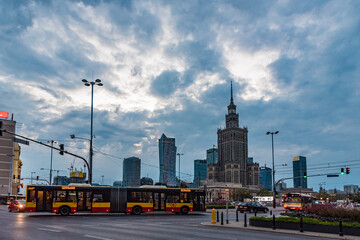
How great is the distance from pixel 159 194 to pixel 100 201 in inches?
239

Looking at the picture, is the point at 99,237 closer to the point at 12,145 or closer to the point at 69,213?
the point at 69,213

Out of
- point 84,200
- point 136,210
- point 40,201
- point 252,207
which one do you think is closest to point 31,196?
point 40,201

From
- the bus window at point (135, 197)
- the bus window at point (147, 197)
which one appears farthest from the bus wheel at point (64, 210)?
the bus window at point (147, 197)

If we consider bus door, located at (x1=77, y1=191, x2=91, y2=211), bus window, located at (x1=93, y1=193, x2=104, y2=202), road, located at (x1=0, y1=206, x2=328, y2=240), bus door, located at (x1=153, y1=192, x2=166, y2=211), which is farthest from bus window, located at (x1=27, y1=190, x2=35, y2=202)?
bus door, located at (x1=153, y1=192, x2=166, y2=211)

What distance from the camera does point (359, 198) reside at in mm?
111875

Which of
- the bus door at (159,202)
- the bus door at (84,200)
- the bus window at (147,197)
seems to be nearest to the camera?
the bus door at (84,200)

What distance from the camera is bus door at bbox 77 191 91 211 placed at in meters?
34.2

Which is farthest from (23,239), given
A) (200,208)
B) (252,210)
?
(252,210)

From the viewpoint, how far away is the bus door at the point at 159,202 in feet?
121

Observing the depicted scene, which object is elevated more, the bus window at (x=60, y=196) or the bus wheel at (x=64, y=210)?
the bus window at (x=60, y=196)

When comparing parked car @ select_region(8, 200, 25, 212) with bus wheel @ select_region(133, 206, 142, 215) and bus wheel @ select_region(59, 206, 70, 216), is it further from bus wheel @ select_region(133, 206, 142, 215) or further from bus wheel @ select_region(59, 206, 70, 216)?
bus wheel @ select_region(133, 206, 142, 215)

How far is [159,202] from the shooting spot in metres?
36.9

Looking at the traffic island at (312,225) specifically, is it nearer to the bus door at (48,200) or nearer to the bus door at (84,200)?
the bus door at (84,200)

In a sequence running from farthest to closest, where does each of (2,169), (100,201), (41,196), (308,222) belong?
1. (2,169)
2. (100,201)
3. (41,196)
4. (308,222)
